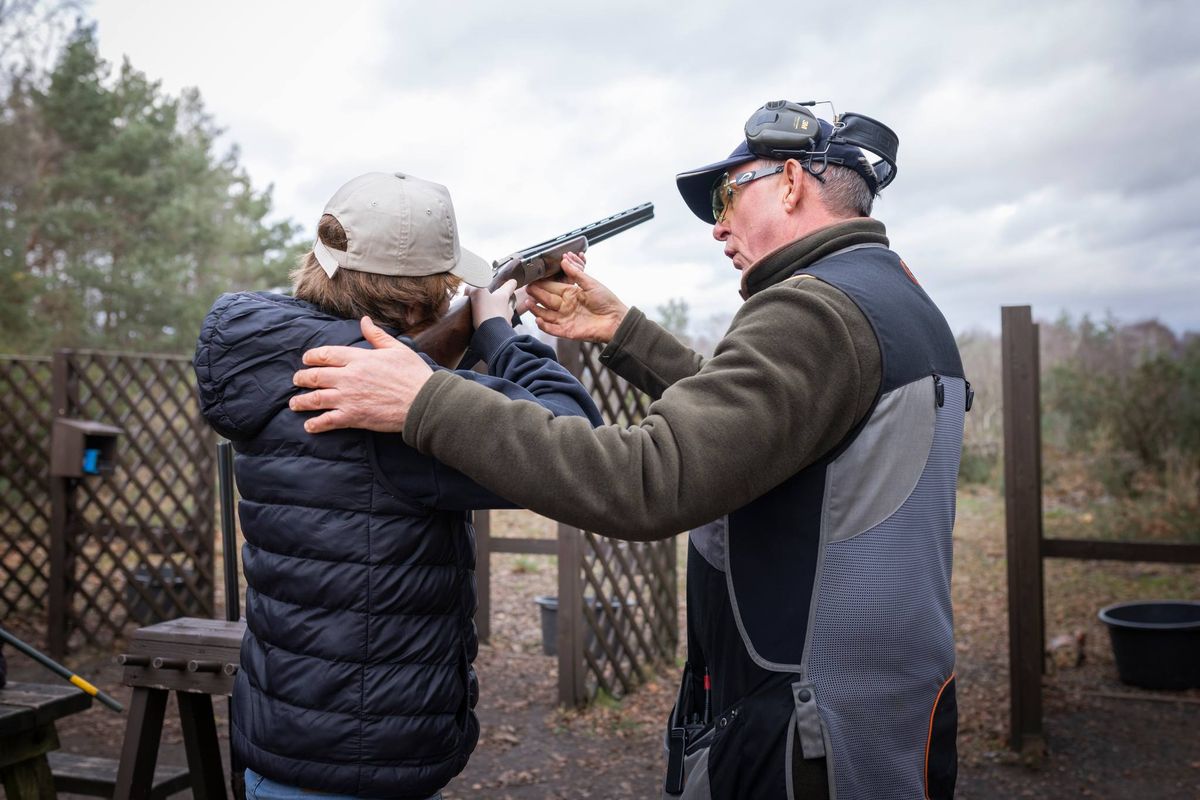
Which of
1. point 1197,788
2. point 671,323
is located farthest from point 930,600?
point 671,323

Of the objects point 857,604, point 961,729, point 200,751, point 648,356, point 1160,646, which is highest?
point 648,356

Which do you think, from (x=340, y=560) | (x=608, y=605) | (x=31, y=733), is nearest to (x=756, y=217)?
(x=340, y=560)

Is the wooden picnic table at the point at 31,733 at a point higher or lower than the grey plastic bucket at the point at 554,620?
higher

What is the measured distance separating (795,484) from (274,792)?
107cm

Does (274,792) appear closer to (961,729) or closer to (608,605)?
(608,605)

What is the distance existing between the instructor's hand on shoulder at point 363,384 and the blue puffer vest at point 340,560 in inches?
2.5

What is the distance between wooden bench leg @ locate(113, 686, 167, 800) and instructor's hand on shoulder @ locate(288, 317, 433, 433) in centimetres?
174

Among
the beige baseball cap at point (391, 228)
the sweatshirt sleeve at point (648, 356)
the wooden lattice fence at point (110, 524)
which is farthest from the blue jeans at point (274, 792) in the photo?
the wooden lattice fence at point (110, 524)

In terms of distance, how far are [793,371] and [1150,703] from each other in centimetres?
545

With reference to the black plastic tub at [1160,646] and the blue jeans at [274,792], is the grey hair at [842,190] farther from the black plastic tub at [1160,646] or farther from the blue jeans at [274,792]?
the black plastic tub at [1160,646]

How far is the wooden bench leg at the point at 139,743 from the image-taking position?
8.96 feet

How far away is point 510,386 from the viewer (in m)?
1.50

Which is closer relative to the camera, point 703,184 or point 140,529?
point 703,184

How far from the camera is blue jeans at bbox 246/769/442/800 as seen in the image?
5.21 ft
